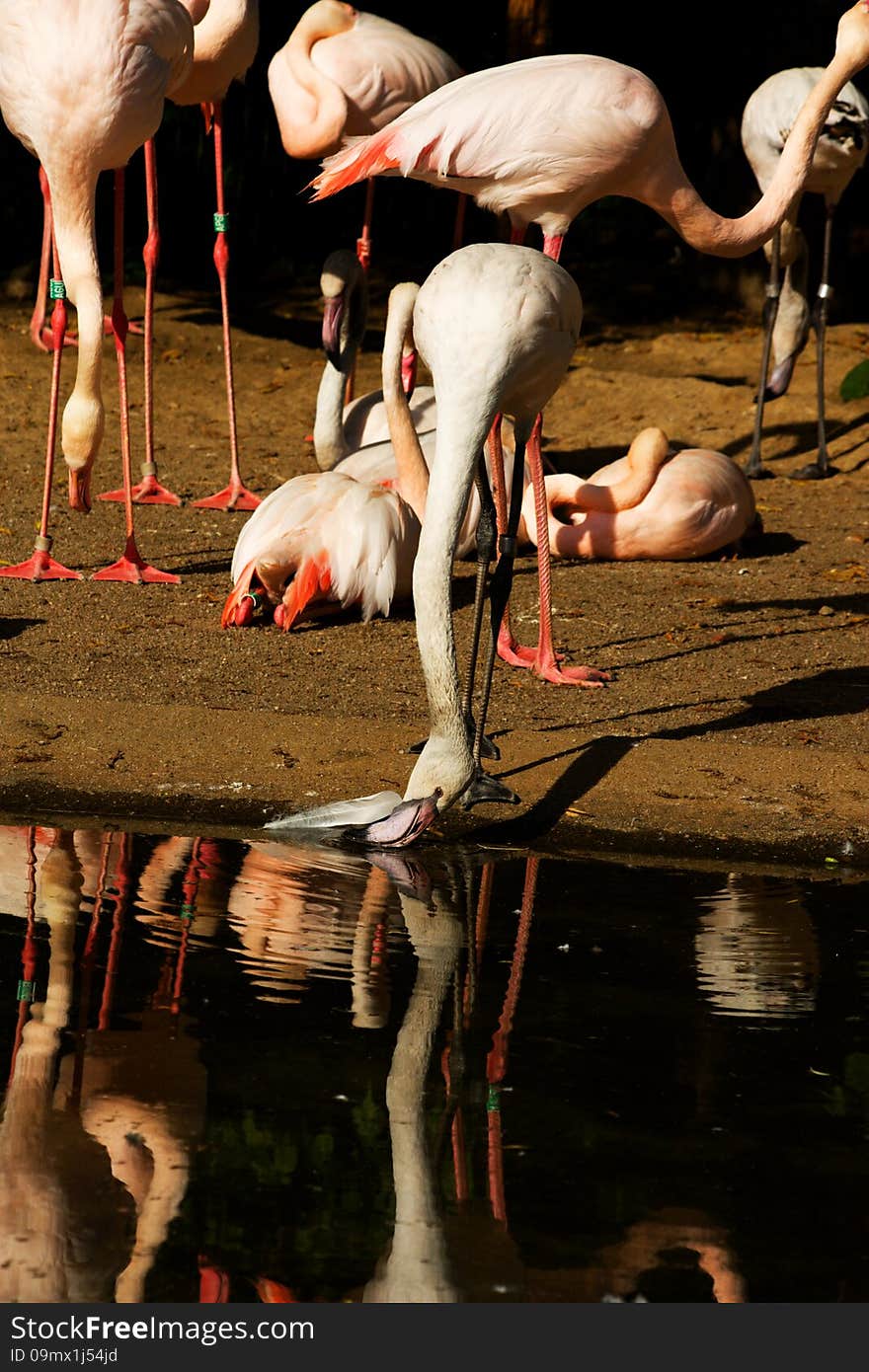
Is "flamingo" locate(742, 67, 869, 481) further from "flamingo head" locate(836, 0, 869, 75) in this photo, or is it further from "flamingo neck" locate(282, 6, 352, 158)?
"flamingo head" locate(836, 0, 869, 75)

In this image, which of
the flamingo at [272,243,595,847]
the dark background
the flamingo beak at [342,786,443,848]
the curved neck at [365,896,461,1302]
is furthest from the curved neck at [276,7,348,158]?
the curved neck at [365,896,461,1302]

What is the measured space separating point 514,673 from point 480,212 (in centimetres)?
872

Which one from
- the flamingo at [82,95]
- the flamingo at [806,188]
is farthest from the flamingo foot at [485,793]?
the flamingo at [806,188]

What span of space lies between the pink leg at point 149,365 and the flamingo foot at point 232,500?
14cm

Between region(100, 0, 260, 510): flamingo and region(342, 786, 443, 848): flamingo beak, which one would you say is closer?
region(342, 786, 443, 848): flamingo beak

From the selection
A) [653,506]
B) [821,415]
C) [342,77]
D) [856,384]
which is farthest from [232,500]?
[856,384]

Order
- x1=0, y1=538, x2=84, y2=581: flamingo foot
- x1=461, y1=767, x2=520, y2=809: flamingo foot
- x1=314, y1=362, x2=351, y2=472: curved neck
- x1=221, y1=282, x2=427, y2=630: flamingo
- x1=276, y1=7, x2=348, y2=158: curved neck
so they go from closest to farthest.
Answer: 1. x1=461, y1=767, x2=520, y2=809: flamingo foot
2. x1=221, y1=282, x2=427, y2=630: flamingo
3. x1=0, y1=538, x2=84, y2=581: flamingo foot
4. x1=314, y1=362, x2=351, y2=472: curved neck
5. x1=276, y1=7, x2=348, y2=158: curved neck

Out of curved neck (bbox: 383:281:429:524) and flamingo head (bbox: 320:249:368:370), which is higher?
curved neck (bbox: 383:281:429:524)

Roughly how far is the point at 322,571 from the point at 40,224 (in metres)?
7.89

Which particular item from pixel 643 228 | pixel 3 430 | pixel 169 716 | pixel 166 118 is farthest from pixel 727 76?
pixel 169 716

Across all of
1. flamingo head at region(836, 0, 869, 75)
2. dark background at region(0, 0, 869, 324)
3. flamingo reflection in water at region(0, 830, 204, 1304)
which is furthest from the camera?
dark background at region(0, 0, 869, 324)

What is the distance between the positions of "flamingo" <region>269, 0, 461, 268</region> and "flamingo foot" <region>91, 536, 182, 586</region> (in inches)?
107

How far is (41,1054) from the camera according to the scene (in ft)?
8.82

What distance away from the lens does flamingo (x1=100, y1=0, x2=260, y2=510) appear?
24.8 ft
